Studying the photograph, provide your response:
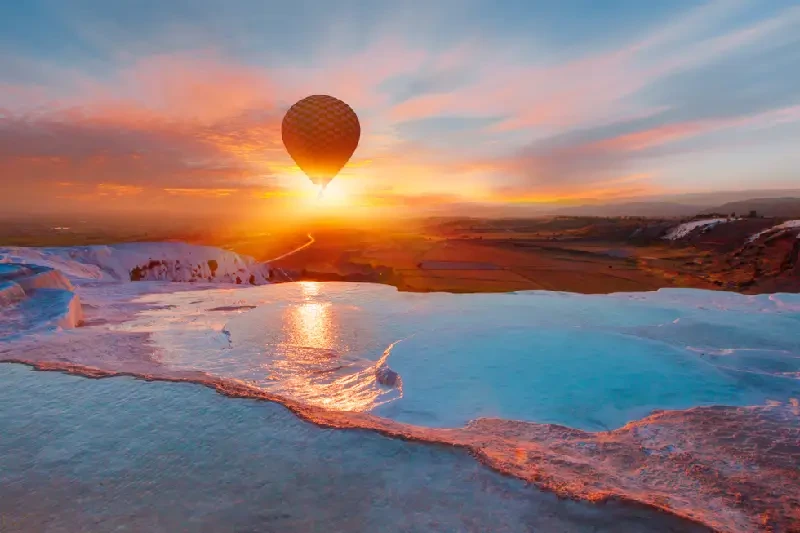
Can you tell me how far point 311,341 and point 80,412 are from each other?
12.9ft

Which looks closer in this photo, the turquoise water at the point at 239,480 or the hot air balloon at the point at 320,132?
the turquoise water at the point at 239,480

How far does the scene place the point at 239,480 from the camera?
326 cm

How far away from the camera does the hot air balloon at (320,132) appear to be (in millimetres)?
14047

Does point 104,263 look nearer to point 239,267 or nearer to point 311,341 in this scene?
point 239,267

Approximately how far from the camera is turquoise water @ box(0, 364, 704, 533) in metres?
2.82

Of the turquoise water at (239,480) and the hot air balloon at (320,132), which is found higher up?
the hot air balloon at (320,132)

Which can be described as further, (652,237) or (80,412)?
(652,237)

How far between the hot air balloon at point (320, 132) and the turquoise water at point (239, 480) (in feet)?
37.5

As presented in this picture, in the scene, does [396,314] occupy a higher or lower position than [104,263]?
lower

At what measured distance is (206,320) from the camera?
944 centimetres

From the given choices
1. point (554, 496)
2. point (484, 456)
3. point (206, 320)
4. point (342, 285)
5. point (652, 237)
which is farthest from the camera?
point (652, 237)

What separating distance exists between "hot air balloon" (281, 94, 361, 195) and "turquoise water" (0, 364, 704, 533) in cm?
1143

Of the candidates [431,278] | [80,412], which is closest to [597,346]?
[80,412]

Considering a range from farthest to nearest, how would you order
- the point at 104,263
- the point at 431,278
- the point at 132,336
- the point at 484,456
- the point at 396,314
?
the point at 431,278 → the point at 104,263 → the point at 396,314 → the point at 132,336 → the point at 484,456
